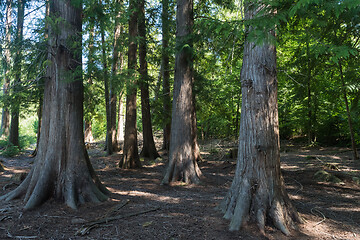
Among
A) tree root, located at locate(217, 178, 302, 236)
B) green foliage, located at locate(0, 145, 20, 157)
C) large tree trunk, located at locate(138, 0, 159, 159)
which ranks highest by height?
large tree trunk, located at locate(138, 0, 159, 159)

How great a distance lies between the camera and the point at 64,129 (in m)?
5.71

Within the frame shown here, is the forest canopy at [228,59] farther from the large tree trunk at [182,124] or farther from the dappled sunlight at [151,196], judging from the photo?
the dappled sunlight at [151,196]

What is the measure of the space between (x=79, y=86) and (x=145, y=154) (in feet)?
24.4

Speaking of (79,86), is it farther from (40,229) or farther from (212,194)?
(212,194)

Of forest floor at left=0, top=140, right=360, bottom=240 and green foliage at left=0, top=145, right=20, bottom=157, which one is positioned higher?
green foliage at left=0, top=145, right=20, bottom=157

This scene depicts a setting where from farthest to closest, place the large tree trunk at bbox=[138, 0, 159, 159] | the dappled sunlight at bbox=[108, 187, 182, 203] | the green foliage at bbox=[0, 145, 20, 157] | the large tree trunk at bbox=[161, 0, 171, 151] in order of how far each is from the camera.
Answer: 1. the green foliage at bbox=[0, 145, 20, 157]
2. the large tree trunk at bbox=[161, 0, 171, 151]
3. the large tree trunk at bbox=[138, 0, 159, 159]
4. the dappled sunlight at bbox=[108, 187, 182, 203]

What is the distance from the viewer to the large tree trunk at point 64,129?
219 inches

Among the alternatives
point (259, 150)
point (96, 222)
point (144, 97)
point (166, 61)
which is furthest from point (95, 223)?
point (166, 61)

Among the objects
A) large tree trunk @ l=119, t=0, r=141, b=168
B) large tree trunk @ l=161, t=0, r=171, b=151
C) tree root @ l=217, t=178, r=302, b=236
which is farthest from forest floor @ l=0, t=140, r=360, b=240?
large tree trunk @ l=161, t=0, r=171, b=151

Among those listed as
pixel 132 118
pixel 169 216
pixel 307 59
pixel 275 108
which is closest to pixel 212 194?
pixel 169 216

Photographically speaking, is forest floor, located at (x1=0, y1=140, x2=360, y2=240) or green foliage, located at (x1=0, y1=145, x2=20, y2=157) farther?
green foliage, located at (x1=0, y1=145, x2=20, y2=157)

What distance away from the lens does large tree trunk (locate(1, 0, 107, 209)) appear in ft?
18.2

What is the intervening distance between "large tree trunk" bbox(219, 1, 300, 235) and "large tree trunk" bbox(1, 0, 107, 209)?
10.9 ft

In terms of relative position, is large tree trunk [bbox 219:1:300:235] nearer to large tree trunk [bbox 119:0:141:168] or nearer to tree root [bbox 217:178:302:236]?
tree root [bbox 217:178:302:236]
